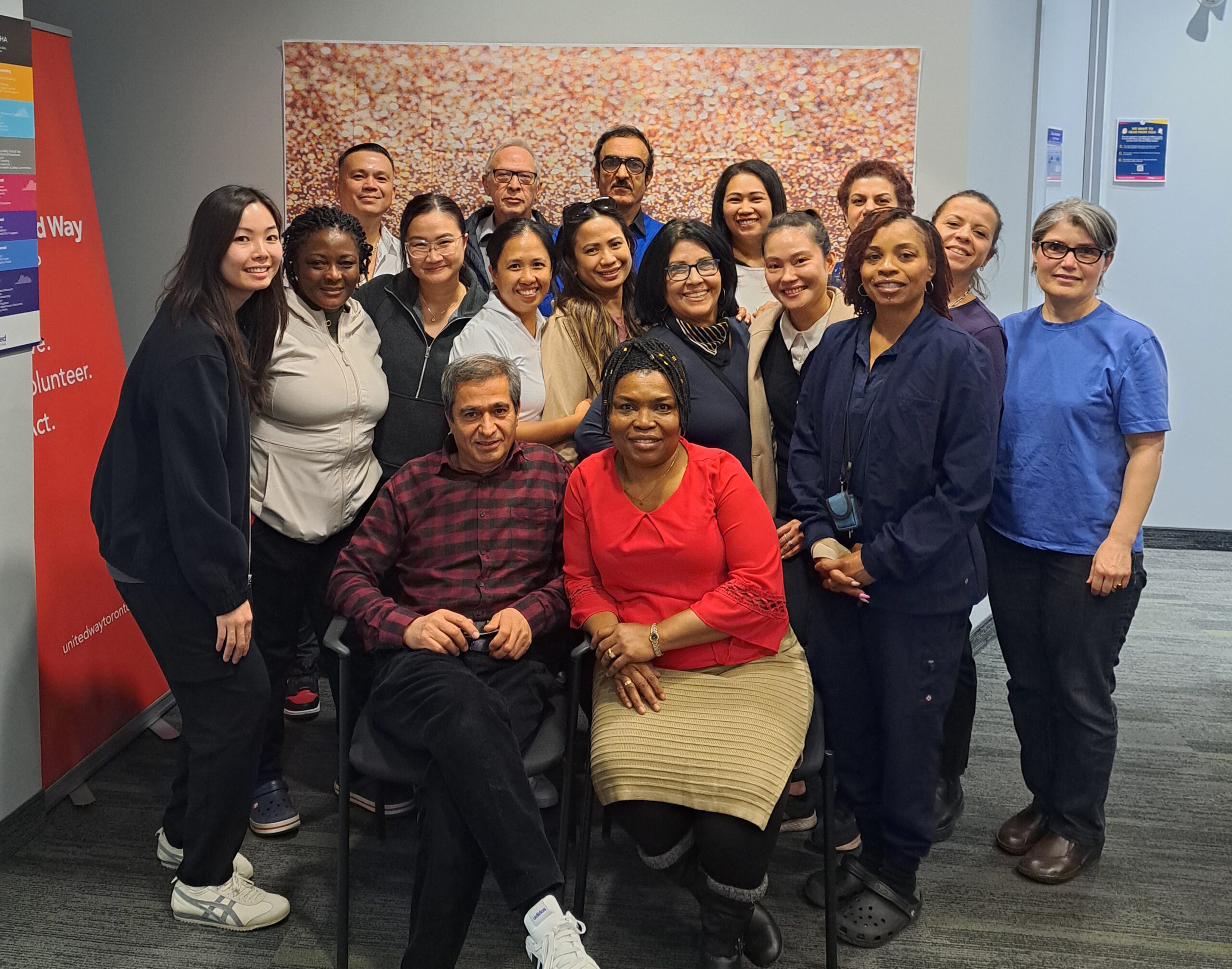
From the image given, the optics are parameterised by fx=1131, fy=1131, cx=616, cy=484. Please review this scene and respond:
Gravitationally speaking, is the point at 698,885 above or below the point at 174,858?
above

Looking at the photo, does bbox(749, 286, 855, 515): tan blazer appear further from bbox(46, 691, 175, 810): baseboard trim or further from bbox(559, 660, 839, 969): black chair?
bbox(46, 691, 175, 810): baseboard trim

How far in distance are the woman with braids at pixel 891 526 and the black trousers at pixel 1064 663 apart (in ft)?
0.93

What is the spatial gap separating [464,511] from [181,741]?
0.93 metres

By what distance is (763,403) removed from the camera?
9.71 feet

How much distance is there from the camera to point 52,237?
3373 millimetres

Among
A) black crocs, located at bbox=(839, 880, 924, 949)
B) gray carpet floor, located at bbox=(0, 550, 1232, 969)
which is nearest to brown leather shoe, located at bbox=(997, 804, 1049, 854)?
gray carpet floor, located at bbox=(0, 550, 1232, 969)

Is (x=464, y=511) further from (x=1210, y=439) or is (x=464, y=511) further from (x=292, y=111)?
(x=1210, y=439)

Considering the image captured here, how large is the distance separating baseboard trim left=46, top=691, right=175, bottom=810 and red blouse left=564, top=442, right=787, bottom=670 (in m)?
1.75

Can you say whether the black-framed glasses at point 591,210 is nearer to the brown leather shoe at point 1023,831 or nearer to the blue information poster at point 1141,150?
the brown leather shoe at point 1023,831

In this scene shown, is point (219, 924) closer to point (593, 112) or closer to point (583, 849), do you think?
point (583, 849)

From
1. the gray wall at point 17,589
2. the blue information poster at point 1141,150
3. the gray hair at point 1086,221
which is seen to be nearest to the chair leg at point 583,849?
the gray wall at point 17,589

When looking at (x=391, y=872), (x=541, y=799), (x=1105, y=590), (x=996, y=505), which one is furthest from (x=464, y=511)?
(x=1105, y=590)

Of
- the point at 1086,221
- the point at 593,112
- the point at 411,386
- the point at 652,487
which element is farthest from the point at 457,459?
the point at 593,112

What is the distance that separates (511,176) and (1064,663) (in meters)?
2.27
